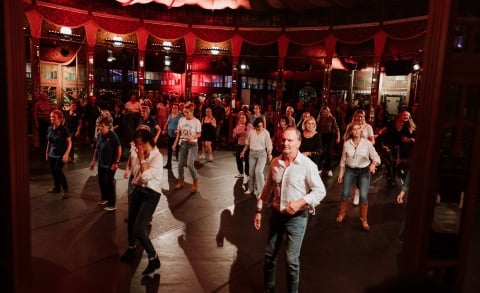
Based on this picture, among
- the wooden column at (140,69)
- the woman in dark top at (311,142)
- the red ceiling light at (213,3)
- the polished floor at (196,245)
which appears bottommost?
the polished floor at (196,245)

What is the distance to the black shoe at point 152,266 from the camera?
4.95 metres

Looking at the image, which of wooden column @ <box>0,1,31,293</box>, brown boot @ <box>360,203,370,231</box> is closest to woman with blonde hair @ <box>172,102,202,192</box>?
brown boot @ <box>360,203,370,231</box>

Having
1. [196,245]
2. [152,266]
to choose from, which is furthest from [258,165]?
[152,266]

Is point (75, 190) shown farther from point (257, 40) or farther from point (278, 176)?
point (257, 40)

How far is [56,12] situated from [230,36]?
6807 millimetres

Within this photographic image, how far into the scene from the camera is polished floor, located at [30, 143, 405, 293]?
479 centimetres

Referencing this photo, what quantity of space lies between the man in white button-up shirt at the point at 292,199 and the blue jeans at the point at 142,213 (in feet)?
5.27

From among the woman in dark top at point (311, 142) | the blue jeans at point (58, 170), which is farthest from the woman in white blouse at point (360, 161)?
the blue jeans at point (58, 170)

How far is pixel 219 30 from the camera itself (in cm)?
1695

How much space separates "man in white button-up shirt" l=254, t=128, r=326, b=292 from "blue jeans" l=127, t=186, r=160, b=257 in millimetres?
1607

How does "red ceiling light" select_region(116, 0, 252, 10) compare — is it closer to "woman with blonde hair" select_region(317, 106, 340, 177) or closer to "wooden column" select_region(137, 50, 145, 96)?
"wooden column" select_region(137, 50, 145, 96)

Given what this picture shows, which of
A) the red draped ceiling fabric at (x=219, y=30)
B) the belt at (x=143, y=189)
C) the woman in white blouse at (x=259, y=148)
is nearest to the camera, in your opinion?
the belt at (x=143, y=189)

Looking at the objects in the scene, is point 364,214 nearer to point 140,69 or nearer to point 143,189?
point 143,189

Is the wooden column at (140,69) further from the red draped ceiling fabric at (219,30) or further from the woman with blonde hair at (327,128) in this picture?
the woman with blonde hair at (327,128)
